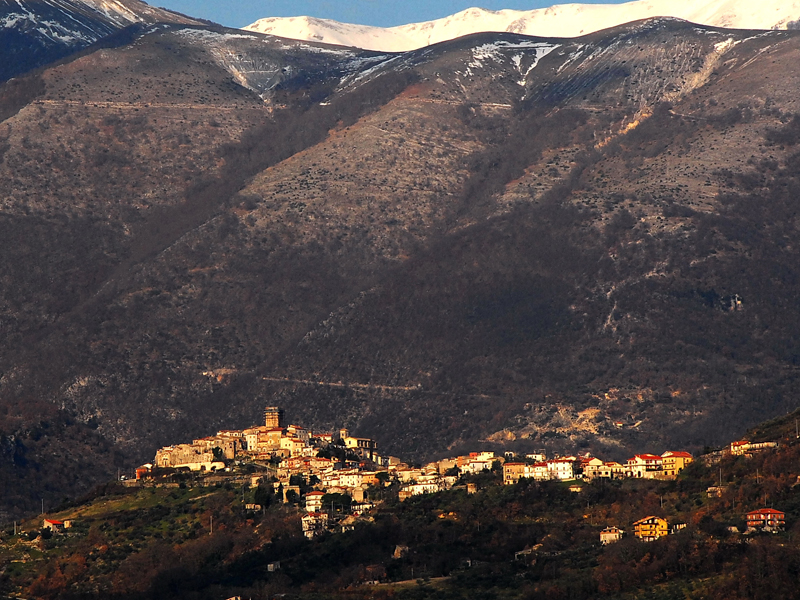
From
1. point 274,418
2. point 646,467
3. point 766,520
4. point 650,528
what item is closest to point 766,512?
point 766,520

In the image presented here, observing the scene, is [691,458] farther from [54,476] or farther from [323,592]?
[54,476]

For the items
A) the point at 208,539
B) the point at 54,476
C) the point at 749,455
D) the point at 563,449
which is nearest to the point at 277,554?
the point at 208,539

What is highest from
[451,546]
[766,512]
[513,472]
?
[766,512]

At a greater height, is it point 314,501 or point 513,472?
point 513,472

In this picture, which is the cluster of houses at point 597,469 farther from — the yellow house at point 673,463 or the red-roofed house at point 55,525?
the red-roofed house at point 55,525

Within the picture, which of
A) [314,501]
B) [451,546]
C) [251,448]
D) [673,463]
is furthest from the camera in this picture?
[251,448]

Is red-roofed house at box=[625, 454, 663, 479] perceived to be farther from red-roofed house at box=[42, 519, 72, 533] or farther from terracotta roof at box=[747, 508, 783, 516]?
red-roofed house at box=[42, 519, 72, 533]

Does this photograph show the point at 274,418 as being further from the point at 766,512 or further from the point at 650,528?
the point at 766,512
